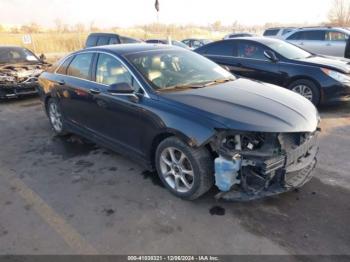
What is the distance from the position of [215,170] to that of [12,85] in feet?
24.3

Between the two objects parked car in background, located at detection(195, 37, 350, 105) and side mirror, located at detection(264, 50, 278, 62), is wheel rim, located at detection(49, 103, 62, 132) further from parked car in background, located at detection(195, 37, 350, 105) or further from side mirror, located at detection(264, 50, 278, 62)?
side mirror, located at detection(264, 50, 278, 62)

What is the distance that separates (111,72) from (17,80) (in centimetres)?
564

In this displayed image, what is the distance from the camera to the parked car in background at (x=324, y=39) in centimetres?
1231

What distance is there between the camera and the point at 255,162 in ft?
9.53

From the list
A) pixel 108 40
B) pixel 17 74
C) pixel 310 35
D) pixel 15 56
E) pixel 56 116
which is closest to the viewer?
pixel 56 116

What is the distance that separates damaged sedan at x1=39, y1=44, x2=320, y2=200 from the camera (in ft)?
9.75

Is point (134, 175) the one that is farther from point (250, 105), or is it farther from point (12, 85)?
point (12, 85)

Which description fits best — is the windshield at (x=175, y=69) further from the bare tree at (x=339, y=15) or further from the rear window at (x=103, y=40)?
the bare tree at (x=339, y=15)

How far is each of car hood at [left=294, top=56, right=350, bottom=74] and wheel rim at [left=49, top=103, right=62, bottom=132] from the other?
504cm

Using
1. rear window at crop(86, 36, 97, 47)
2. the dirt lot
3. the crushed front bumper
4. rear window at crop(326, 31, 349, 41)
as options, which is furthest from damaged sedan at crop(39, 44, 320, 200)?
rear window at crop(326, 31, 349, 41)

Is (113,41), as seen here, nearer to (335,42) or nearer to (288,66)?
(288,66)

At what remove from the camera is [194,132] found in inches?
120

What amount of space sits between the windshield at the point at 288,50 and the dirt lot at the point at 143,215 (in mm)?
3102

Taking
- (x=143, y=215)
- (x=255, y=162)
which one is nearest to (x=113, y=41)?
(x=143, y=215)
